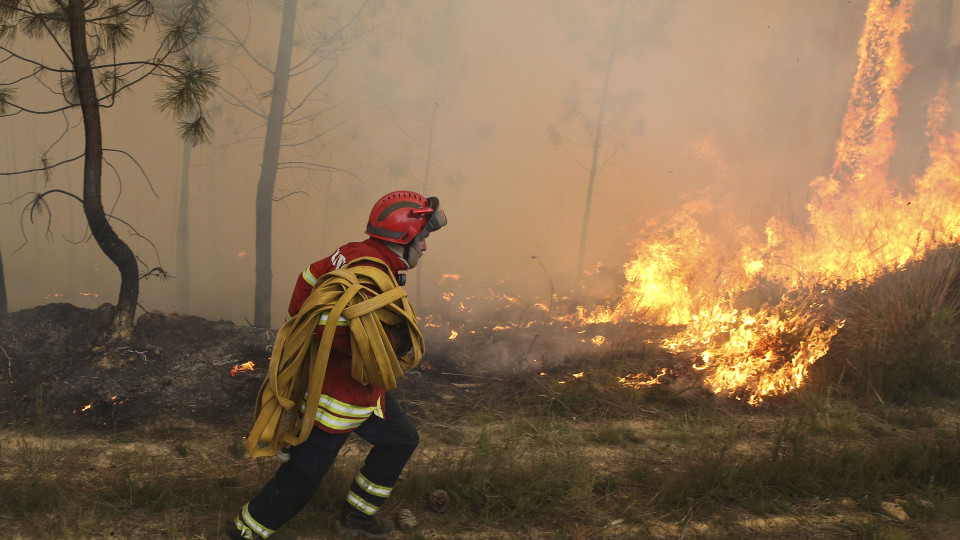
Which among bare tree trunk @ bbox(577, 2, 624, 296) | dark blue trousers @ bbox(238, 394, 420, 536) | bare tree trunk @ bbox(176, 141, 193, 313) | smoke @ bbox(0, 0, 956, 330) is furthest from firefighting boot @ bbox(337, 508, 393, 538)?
bare tree trunk @ bbox(176, 141, 193, 313)

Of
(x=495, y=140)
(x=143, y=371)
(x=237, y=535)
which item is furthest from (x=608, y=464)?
(x=495, y=140)

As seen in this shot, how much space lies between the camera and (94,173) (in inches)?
240

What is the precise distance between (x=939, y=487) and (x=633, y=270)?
4708 millimetres

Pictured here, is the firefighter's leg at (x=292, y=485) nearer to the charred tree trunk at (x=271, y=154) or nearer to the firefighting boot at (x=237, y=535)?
the firefighting boot at (x=237, y=535)

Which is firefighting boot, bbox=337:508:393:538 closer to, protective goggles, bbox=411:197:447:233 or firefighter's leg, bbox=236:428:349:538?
firefighter's leg, bbox=236:428:349:538

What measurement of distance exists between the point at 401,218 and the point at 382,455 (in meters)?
1.26

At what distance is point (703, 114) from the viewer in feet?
38.0

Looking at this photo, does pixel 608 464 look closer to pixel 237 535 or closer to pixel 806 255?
pixel 237 535

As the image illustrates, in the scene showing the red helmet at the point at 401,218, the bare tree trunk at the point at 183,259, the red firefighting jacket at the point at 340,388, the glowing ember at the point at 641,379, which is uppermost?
the red helmet at the point at 401,218

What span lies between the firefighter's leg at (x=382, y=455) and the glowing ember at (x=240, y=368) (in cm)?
285

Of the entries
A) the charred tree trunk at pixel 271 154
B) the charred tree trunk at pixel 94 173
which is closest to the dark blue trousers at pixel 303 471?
the charred tree trunk at pixel 94 173

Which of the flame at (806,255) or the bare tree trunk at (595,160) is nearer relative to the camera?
the flame at (806,255)

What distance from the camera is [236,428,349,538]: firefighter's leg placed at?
121 inches

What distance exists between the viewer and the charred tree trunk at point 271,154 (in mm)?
8766
